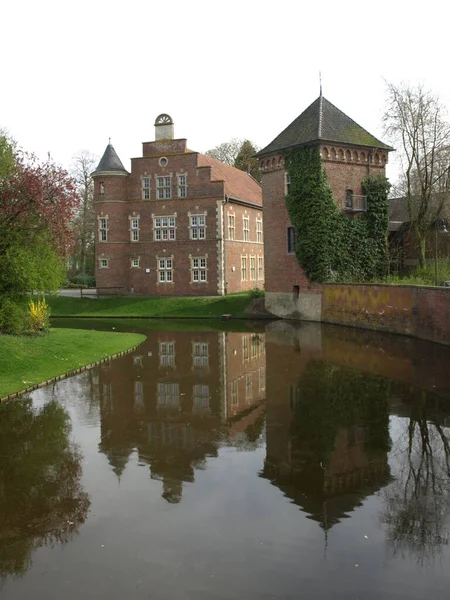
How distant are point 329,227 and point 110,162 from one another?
70.2 feet

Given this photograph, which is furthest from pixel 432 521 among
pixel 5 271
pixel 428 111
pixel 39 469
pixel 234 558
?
pixel 428 111

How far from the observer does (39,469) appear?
977cm

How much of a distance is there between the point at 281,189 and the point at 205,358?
17750 mm

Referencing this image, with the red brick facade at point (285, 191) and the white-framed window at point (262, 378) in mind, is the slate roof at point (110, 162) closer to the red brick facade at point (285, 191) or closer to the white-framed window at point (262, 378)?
the red brick facade at point (285, 191)

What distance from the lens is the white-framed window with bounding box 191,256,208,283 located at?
148ft

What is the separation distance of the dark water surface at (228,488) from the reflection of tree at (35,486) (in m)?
0.03

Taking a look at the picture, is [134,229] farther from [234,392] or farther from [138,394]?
[234,392]

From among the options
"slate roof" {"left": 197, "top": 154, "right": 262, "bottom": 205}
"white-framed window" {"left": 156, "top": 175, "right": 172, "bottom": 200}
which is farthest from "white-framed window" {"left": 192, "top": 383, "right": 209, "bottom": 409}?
"white-framed window" {"left": 156, "top": 175, "right": 172, "bottom": 200}

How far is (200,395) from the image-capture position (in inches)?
595

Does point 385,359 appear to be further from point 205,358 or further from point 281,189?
point 281,189

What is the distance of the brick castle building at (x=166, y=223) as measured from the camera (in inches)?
1768

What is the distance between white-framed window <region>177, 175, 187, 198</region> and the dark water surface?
30.0m

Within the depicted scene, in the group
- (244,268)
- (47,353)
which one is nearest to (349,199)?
(244,268)

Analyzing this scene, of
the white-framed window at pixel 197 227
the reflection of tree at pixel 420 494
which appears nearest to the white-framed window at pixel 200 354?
the reflection of tree at pixel 420 494
